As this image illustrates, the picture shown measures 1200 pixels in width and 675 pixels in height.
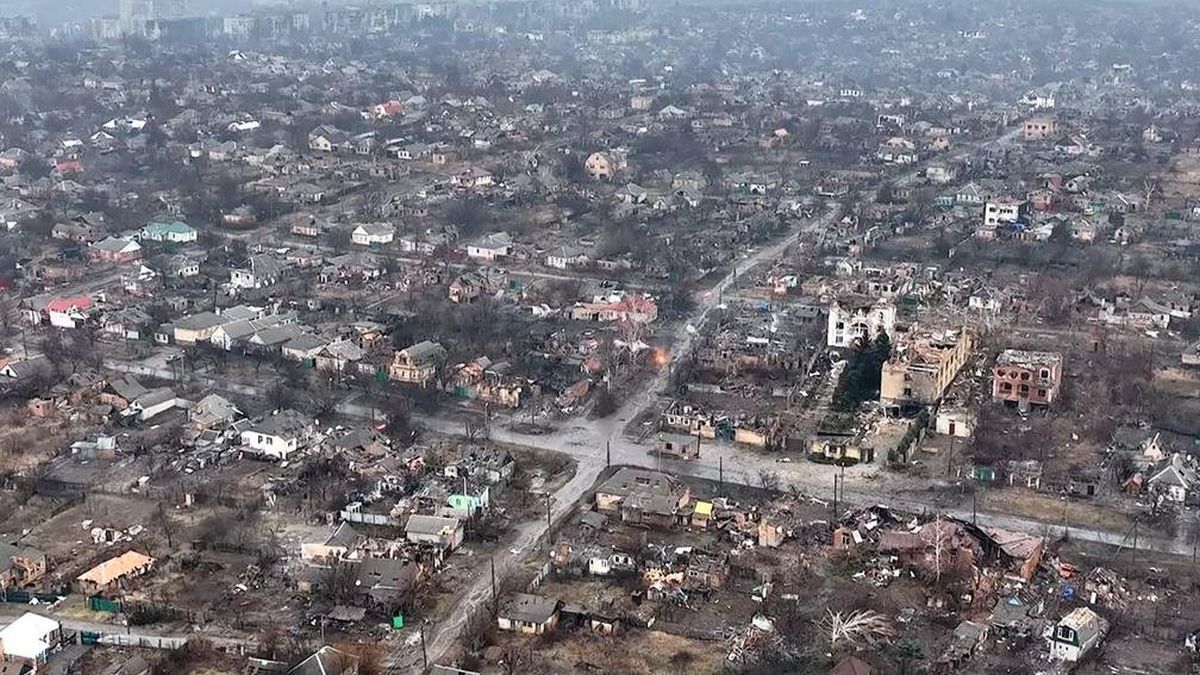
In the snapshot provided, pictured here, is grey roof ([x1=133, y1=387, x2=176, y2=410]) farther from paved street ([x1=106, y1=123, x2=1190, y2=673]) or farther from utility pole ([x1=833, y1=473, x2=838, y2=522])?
utility pole ([x1=833, y1=473, x2=838, y2=522])

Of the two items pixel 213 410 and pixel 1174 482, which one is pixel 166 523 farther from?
pixel 1174 482

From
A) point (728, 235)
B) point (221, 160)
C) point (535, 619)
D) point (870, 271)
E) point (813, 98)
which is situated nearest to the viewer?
point (535, 619)

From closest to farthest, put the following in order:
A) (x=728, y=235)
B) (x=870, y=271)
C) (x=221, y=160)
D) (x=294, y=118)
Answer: (x=870, y=271)
(x=728, y=235)
(x=221, y=160)
(x=294, y=118)

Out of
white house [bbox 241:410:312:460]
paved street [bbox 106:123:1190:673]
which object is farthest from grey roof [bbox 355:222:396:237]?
white house [bbox 241:410:312:460]

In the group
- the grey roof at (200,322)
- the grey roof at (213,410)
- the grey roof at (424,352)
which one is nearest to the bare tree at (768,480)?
the grey roof at (424,352)

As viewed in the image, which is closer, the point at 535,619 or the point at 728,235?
the point at 535,619

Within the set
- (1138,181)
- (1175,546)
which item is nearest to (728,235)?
(1138,181)

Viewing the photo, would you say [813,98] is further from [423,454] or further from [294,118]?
[423,454]

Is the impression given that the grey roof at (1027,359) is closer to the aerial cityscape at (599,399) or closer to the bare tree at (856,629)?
the aerial cityscape at (599,399)
